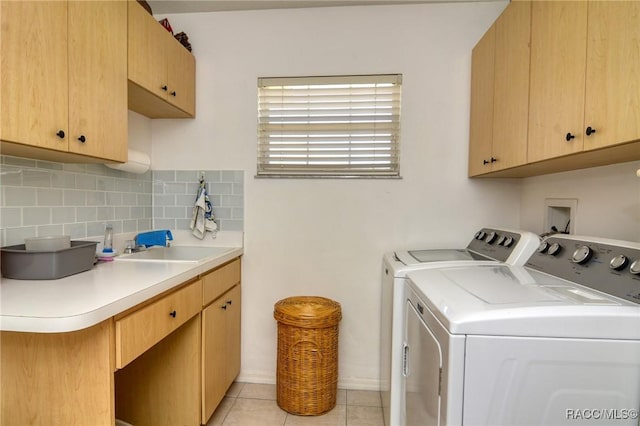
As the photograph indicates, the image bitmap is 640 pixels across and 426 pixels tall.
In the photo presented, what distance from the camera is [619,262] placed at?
1.05 m

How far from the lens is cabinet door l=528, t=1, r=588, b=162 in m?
1.14

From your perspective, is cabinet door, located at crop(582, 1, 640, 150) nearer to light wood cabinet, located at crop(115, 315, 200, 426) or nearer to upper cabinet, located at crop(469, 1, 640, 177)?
upper cabinet, located at crop(469, 1, 640, 177)

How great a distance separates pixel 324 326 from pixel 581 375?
1236mm

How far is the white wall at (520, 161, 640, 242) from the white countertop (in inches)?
71.2

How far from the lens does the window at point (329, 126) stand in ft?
7.25

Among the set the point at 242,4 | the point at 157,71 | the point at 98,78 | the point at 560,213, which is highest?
the point at 242,4

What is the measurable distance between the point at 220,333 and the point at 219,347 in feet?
0.25

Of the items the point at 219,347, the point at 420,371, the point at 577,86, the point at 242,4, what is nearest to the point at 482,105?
the point at 577,86

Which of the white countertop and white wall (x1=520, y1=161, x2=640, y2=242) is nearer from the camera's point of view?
the white countertop

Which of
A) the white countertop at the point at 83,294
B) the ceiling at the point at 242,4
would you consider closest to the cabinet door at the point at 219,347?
the white countertop at the point at 83,294

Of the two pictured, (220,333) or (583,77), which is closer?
(583,77)

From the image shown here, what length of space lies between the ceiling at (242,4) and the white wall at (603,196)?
1.32 meters

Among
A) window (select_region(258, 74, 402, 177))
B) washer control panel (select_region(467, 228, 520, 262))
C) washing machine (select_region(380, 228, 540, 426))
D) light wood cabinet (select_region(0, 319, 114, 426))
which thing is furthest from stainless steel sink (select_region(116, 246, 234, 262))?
washer control panel (select_region(467, 228, 520, 262))

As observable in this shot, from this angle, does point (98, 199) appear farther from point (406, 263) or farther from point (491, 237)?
point (491, 237)
